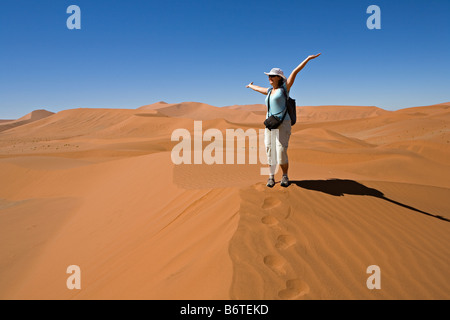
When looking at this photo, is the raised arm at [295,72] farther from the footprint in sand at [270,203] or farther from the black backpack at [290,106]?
the footprint in sand at [270,203]

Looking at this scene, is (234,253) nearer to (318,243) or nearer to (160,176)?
(318,243)

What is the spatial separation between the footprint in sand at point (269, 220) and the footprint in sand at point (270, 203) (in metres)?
0.23

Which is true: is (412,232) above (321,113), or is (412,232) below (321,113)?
below

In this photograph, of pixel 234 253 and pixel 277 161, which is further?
pixel 277 161

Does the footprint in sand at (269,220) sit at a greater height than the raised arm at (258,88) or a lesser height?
lesser

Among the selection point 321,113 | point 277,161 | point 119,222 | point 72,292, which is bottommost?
point 72,292

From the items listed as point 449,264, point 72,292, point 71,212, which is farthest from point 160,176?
point 449,264

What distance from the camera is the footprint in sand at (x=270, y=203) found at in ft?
11.2

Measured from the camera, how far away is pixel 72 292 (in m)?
3.34

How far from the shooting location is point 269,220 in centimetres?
311

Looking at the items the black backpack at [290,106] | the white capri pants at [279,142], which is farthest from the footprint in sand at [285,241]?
the black backpack at [290,106]

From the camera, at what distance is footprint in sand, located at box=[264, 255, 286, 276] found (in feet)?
7.81

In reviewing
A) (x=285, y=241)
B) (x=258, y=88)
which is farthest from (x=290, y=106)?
(x=285, y=241)

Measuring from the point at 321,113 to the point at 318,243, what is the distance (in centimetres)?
7425
